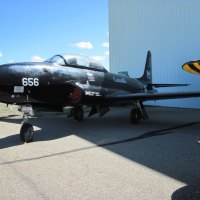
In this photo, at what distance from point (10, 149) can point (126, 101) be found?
15.6 feet

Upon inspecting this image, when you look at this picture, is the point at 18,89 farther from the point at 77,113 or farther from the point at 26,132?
the point at 77,113

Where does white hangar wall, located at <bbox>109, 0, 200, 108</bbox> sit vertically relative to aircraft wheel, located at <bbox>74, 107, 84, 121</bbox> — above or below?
above

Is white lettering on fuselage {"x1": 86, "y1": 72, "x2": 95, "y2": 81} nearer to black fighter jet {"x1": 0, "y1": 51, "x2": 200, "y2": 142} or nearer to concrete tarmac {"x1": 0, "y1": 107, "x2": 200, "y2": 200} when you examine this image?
black fighter jet {"x1": 0, "y1": 51, "x2": 200, "y2": 142}

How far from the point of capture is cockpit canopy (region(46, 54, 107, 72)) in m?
8.58

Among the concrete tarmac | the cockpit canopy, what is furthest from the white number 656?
the concrete tarmac

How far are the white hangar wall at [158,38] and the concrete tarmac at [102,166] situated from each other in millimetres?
9052

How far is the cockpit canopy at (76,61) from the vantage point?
858cm

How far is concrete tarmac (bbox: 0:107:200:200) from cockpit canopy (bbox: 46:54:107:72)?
80.7 inches

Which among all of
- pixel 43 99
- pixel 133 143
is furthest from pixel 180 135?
pixel 43 99

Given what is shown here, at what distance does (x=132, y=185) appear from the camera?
4059 millimetres

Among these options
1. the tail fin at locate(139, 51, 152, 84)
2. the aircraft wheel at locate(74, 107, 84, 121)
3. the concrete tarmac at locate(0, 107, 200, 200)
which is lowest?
the aircraft wheel at locate(74, 107, 84, 121)

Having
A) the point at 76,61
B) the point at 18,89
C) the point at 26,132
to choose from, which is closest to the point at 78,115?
the point at 76,61

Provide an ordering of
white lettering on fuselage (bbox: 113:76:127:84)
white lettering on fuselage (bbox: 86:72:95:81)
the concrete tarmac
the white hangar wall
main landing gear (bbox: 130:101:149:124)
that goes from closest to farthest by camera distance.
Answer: the concrete tarmac → white lettering on fuselage (bbox: 86:72:95:81) → main landing gear (bbox: 130:101:149:124) → white lettering on fuselage (bbox: 113:76:127:84) → the white hangar wall

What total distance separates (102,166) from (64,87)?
363cm
